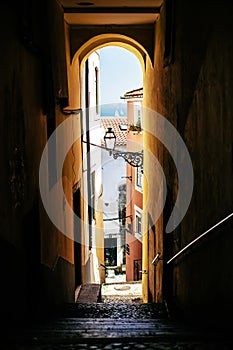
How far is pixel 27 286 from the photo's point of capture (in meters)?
5.18

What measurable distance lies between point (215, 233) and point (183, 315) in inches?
88.7

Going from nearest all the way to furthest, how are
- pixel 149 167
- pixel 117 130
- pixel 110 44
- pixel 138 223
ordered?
pixel 149 167 → pixel 110 44 → pixel 138 223 → pixel 117 130

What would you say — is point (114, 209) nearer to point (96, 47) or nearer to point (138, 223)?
point (138, 223)

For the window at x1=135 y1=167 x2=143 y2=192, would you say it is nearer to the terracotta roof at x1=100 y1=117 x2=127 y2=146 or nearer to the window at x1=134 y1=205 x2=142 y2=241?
the window at x1=134 y1=205 x2=142 y2=241

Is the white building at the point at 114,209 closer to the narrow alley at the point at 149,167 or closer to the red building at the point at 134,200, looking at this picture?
the red building at the point at 134,200

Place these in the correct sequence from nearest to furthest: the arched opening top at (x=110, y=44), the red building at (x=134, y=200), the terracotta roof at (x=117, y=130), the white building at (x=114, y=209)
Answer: the arched opening top at (x=110, y=44) < the red building at (x=134, y=200) < the terracotta roof at (x=117, y=130) < the white building at (x=114, y=209)

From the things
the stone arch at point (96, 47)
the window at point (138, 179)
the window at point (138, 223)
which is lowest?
the window at point (138, 223)

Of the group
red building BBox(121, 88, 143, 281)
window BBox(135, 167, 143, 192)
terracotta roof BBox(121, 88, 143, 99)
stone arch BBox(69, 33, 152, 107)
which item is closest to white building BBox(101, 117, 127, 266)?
red building BBox(121, 88, 143, 281)

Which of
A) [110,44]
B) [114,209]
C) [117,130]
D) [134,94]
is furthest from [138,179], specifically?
[114,209]

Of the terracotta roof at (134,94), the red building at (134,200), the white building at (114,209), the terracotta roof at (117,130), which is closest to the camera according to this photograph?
the terracotta roof at (134,94)

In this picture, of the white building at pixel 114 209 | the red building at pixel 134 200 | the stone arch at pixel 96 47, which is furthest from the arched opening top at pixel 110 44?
the white building at pixel 114 209

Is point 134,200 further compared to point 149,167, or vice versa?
point 134,200

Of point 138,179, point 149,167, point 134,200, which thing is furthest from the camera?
point 134,200

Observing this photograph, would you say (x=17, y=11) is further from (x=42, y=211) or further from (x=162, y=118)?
(x=162, y=118)
